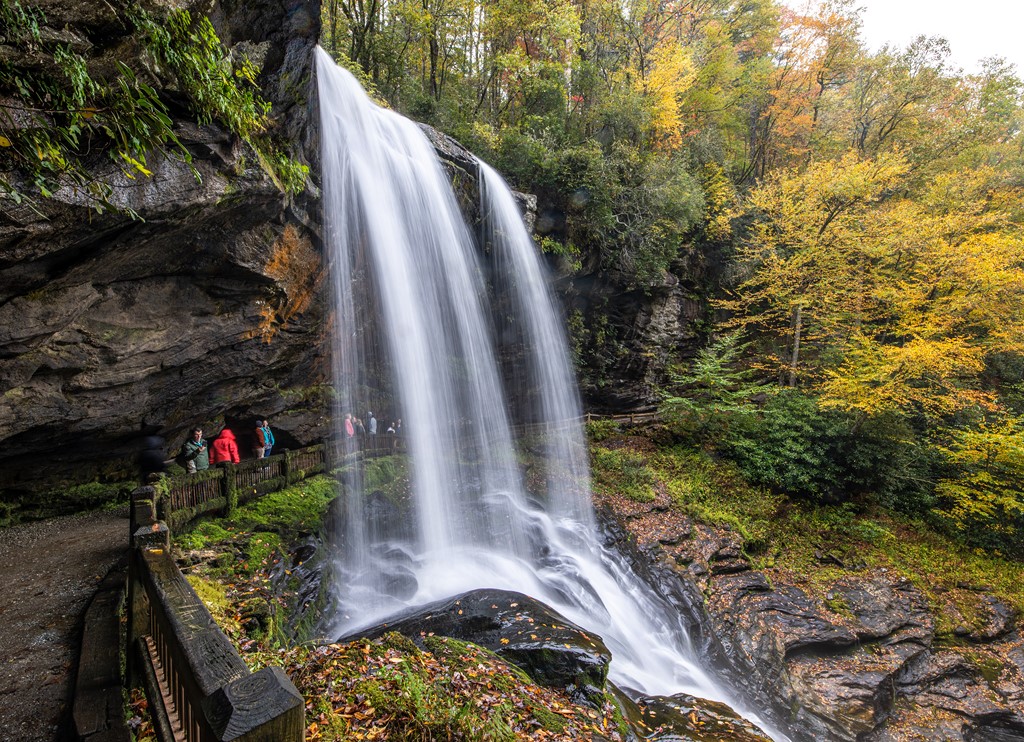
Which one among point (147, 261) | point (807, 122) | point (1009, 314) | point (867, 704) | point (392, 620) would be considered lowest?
point (867, 704)

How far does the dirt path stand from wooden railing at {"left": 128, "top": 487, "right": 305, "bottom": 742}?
67 cm

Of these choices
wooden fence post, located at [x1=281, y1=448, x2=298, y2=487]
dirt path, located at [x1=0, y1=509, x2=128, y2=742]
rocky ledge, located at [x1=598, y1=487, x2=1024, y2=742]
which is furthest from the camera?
wooden fence post, located at [x1=281, y1=448, x2=298, y2=487]

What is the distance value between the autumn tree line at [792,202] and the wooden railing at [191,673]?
15.5 metres

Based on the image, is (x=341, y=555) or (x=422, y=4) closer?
(x=341, y=555)

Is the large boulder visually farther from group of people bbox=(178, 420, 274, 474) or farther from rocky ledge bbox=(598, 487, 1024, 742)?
rocky ledge bbox=(598, 487, 1024, 742)

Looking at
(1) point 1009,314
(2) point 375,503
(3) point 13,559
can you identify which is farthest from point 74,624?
(1) point 1009,314

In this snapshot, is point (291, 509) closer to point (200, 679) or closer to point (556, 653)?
point (556, 653)

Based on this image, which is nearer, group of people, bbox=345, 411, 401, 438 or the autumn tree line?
group of people, bbox=345, 411, 401, 438

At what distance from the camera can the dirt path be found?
135 inches

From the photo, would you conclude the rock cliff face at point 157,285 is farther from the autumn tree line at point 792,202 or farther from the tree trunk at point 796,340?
the tree trunk at point 796,340

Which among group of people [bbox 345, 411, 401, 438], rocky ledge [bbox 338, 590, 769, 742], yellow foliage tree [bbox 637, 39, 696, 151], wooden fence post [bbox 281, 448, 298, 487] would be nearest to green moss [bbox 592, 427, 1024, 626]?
rocky ledge [bbox 338, 590, 769, 742]

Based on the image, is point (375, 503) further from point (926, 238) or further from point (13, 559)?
point (926, 238)

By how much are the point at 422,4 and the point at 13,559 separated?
69.4 ft

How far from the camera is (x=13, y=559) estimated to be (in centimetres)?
644
